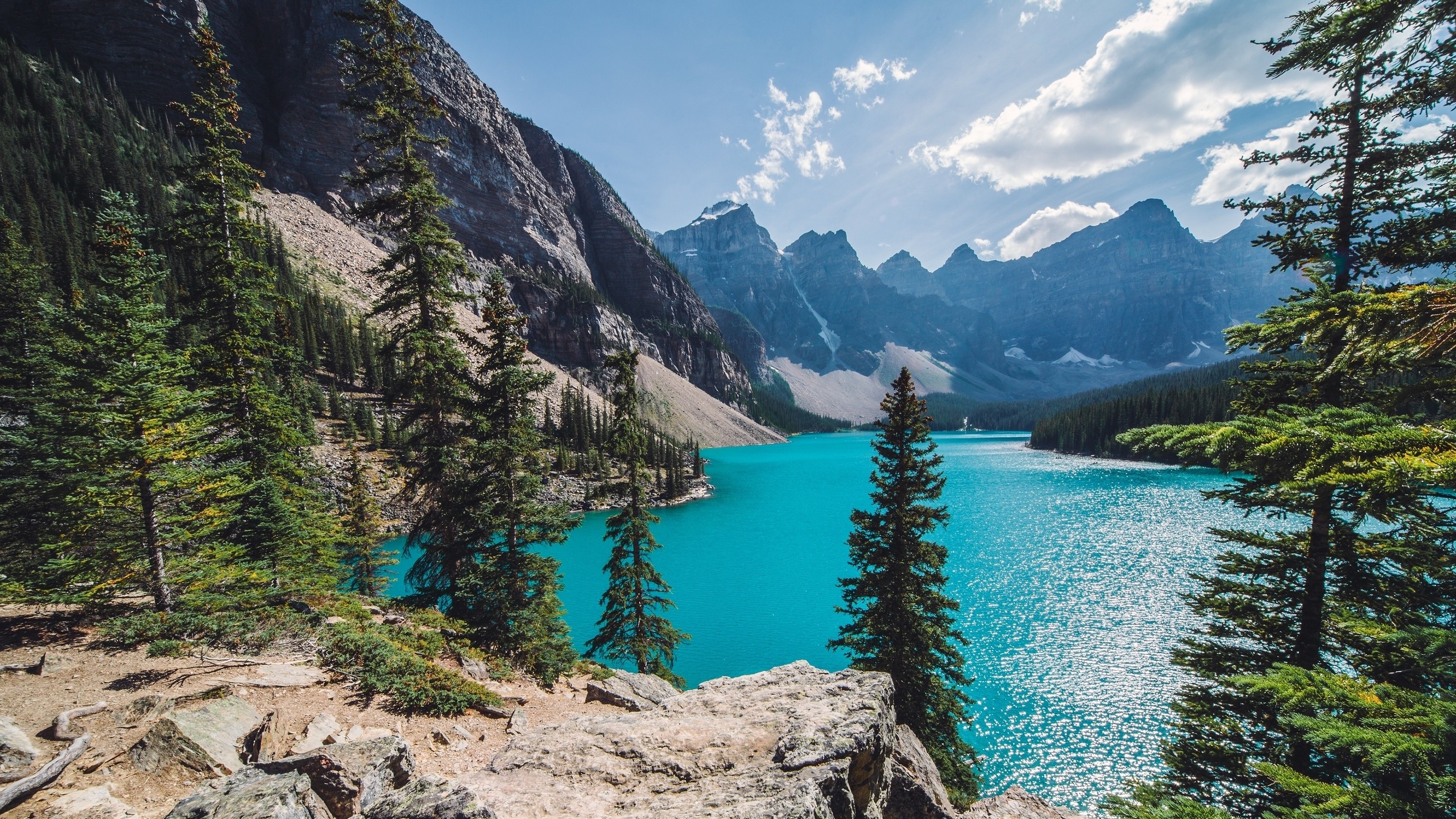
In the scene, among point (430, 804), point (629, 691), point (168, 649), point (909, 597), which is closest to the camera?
point (430, 804)

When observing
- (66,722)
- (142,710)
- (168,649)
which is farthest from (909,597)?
(168,649)

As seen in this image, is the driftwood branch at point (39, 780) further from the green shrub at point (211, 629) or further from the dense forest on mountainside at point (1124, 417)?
the dense forest on mountainside at point (1124, 417)

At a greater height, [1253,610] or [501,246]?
[501,246]

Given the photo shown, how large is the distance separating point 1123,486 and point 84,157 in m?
155

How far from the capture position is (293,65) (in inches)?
4680

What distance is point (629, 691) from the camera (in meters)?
13.2

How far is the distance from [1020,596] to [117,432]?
42.9m

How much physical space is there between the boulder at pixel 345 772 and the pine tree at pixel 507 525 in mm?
8462

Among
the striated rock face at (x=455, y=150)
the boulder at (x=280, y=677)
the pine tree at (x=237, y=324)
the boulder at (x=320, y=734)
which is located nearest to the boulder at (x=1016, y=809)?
the boulder at (x=320, y=734)

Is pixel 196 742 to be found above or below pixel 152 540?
below

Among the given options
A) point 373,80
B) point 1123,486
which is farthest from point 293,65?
point 1123,486

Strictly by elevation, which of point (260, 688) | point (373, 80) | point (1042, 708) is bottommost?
point (1042, 708)

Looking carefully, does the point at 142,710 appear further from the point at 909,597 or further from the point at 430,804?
the point at 909,597

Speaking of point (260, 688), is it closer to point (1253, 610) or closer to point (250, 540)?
point (250, 540)
